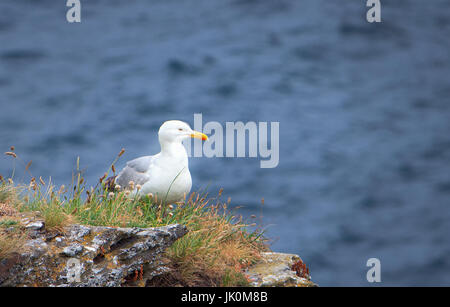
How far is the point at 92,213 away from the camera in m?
6.45

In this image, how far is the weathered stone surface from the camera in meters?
5.26

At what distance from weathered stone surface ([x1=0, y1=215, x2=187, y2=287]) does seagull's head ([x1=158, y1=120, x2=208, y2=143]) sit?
6.97 ft

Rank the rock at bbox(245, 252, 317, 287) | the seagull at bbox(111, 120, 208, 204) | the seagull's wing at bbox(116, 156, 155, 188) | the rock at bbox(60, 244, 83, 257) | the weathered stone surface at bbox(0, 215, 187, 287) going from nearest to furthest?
the weathered stone surface at bbox(0, 215, 187, 287), the rock at bbox(60, 244, 83, 257), the rock at bbox(245, 252, 317, 287), the seagull at bbox(111, 120, 208, 204), the seagull's wing at bbox(116, 156, 155, 188)

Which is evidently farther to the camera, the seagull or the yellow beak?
the yellow beak

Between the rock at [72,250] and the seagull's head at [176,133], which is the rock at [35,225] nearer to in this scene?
the rock at [72,250]

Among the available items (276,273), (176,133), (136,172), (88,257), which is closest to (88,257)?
(88,257)

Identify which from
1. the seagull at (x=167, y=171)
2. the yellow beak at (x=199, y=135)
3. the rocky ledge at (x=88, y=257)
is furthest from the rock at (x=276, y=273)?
the yellow beak at (x=199, y=135)

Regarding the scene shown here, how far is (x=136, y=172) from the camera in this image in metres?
8.09

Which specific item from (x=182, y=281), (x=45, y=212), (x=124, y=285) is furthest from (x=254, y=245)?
(x=45, y=212)

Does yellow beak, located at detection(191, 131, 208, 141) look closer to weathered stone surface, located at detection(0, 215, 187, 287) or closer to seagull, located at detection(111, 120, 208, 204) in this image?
seagull, located at detection(111, 120, 208, 204)

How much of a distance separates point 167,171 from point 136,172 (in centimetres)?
58

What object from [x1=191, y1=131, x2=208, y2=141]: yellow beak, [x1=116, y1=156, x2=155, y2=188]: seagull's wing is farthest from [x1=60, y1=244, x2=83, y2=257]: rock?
[x1=191, y1=131, x2=208, y2=141]: yellow beak

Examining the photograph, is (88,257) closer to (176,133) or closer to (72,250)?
(72,250)

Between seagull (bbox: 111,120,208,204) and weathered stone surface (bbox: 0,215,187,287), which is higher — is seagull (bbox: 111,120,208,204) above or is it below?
above
